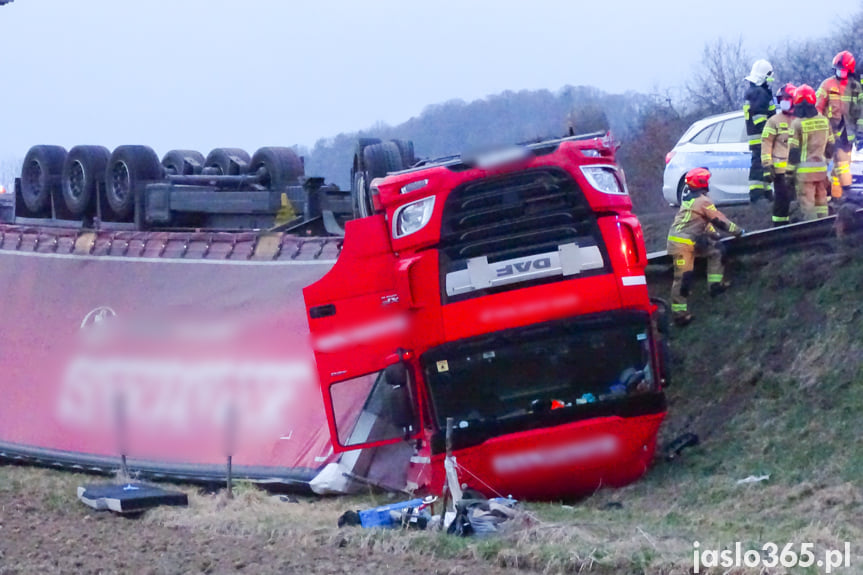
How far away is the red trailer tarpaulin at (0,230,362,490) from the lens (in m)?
9.52

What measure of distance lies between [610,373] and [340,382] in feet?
6.08

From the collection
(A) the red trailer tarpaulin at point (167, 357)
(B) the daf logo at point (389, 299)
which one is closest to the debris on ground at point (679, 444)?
(B) the daf logo at point (389, 299)

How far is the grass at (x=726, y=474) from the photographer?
6.31 m

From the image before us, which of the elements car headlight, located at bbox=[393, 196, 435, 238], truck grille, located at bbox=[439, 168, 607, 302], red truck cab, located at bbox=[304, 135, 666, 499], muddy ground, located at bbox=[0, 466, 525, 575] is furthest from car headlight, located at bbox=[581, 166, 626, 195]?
muddy ground, located at bbox=[0, 466, 525, 575]

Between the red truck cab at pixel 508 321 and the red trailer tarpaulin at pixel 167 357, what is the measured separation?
108cm

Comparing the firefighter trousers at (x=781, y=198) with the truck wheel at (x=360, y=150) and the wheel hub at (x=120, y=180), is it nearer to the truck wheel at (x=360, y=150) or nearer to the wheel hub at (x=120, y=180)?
the truck wheel at (x=360, y=150)

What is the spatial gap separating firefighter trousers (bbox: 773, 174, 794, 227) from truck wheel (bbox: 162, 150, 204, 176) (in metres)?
6.99

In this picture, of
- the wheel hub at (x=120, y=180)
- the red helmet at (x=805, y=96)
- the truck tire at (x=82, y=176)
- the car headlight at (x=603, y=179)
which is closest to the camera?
the car headlight at (x=603, y=179)

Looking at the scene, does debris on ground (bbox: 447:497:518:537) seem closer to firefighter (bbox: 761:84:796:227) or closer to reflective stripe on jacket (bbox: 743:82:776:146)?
firefighter (bbox: 761:84:796:227)

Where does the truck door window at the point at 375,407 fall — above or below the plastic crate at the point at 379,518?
above

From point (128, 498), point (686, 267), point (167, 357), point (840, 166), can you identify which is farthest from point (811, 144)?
point (128, 498)

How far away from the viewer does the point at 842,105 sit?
12719 millimetres

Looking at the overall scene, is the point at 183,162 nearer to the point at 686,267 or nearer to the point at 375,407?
the point at 686,267

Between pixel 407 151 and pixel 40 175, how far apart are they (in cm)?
560
